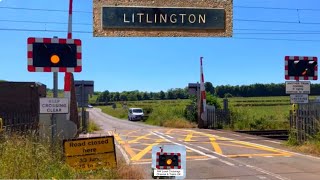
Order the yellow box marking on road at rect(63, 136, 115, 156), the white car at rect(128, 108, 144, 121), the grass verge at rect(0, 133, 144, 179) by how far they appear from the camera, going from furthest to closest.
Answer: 1. the white car at rect(128, 108, 144, 121)
2. the yellow box marking on road at rect(63, 136, 115, 156)
3. the grass verge at rect(0, 133, 144, 179)

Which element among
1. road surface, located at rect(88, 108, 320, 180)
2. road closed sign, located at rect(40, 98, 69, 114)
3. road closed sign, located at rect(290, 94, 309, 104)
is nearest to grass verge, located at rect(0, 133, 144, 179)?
road closed sign, located at rect(40, 98, 69, 114)

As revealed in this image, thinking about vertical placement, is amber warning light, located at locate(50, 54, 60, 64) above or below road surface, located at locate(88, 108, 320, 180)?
above

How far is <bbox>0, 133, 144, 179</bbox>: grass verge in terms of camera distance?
25.7ft

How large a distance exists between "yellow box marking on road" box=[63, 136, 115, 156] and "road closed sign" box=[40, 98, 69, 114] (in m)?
0.75

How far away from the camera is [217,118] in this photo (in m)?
34.2

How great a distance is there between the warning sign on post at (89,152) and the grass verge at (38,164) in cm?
13

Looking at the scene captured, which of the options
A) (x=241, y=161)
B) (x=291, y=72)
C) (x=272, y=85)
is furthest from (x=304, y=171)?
(x=272, y=85)

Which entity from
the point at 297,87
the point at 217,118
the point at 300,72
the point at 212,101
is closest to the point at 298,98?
the point at 297,87

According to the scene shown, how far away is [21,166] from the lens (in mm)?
7914

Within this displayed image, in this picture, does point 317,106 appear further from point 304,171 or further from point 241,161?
point 304,171

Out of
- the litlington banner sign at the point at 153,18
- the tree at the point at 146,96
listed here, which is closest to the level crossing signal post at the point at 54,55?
the litlington banner sign at the point at 153,18

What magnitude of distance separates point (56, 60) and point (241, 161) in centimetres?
705

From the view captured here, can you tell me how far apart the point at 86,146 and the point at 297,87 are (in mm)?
10285

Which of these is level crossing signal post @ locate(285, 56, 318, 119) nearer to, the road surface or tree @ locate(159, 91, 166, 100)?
the road surface
